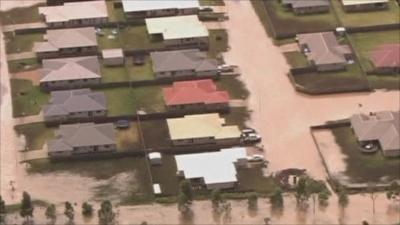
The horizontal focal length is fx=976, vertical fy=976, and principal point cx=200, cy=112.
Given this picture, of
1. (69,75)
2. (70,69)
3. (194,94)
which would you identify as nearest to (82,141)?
(69,75)

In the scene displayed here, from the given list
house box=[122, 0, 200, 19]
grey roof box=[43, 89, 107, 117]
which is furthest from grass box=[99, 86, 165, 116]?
house box=[122, 0, 200, 19]

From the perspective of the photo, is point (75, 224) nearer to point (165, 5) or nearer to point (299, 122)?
point (299, 122)

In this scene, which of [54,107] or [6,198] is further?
[54,107]

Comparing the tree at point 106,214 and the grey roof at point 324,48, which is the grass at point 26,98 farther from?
the grey roof at point 324,48

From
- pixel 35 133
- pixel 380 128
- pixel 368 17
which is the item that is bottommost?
pixel 380 128

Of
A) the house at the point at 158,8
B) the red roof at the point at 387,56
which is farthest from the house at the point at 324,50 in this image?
the house at the point at 158,8

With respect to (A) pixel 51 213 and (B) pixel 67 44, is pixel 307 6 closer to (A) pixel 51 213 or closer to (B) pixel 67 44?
(B) pixel 67 44

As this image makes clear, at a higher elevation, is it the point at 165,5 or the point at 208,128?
the point at 165,5

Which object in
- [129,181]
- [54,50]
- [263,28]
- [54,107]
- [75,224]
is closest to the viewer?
[75,224]

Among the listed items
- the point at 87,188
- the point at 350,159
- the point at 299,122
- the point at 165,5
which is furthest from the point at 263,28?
the point at 87,188
